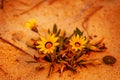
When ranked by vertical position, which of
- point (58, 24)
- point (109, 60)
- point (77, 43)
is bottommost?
point (109, 60)

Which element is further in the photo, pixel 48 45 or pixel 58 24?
pixel 58 24

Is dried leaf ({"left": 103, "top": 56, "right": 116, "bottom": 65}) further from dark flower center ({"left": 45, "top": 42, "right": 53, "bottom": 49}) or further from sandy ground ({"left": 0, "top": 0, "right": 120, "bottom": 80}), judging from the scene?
dark flower center ({"left": 45, "top": 42, "right": 53, "bottom": 49})

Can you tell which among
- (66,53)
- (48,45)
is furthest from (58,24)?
(48,45)

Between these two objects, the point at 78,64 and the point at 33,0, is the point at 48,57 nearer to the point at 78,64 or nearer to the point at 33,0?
the point at 78,64

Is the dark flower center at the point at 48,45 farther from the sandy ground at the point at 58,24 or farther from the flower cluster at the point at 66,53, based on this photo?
the sandy ground at the point at 58,24

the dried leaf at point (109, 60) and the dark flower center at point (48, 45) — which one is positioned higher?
the dark flower center at point (48, 45)

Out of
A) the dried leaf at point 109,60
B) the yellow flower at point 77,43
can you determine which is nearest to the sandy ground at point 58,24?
the dried leaf at point 109,60

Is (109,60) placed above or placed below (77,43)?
below

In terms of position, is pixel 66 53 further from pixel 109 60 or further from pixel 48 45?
pixel 109 60

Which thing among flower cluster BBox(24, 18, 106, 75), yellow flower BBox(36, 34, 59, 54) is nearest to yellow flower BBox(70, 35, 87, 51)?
flower cluster BBox(24, 18, 106, 75)

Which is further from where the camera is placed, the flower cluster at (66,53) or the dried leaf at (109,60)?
the dried leaf at (109,60)
